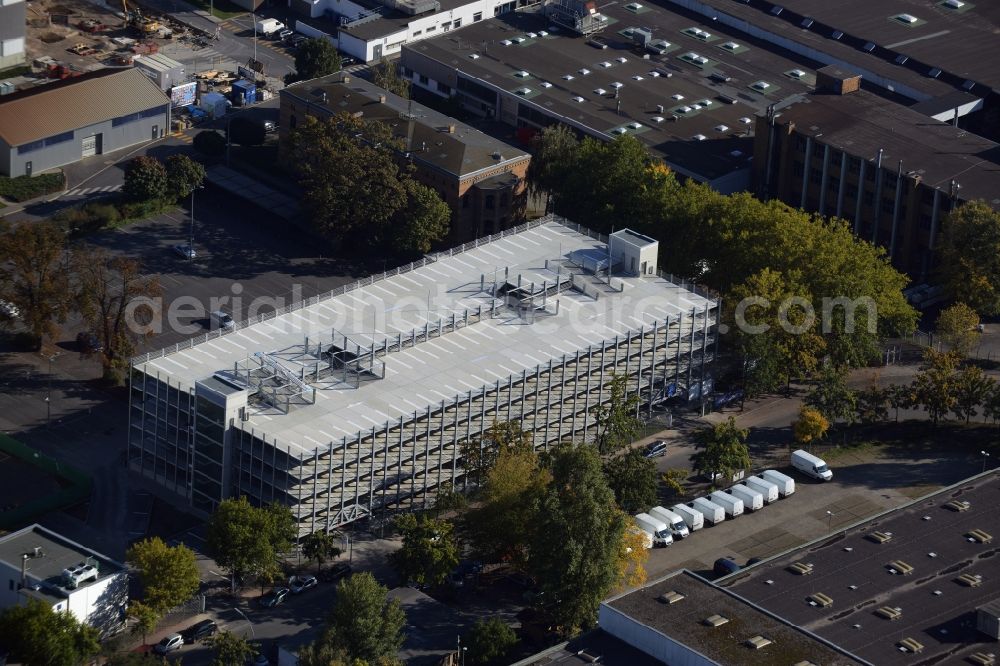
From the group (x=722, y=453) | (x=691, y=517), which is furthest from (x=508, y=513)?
(x=722, y=453)

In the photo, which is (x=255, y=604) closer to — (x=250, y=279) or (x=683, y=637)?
(x=683, y=637)

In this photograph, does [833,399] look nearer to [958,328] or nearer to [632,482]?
[958,328]

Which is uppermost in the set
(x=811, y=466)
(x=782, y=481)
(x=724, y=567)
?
(x=811, y=466)

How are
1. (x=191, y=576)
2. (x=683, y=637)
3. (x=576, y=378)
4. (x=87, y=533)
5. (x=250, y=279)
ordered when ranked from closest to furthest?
(x=683, y=637) → (x=191, y=576) → (x=87, y=533) → (x=576, y=378) → (x=250, y=279)

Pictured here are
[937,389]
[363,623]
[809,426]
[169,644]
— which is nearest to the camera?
[363,623]

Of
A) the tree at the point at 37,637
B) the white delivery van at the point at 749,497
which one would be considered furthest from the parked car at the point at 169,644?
the white delivery van at the point at 749,497

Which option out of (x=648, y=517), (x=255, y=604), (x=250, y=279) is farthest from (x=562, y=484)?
(x=250, y=279)

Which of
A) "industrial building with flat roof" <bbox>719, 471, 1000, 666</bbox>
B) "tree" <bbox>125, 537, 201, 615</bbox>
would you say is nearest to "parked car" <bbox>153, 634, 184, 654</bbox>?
"tree" <bbox>125, 537, 201, 615</bbox>
